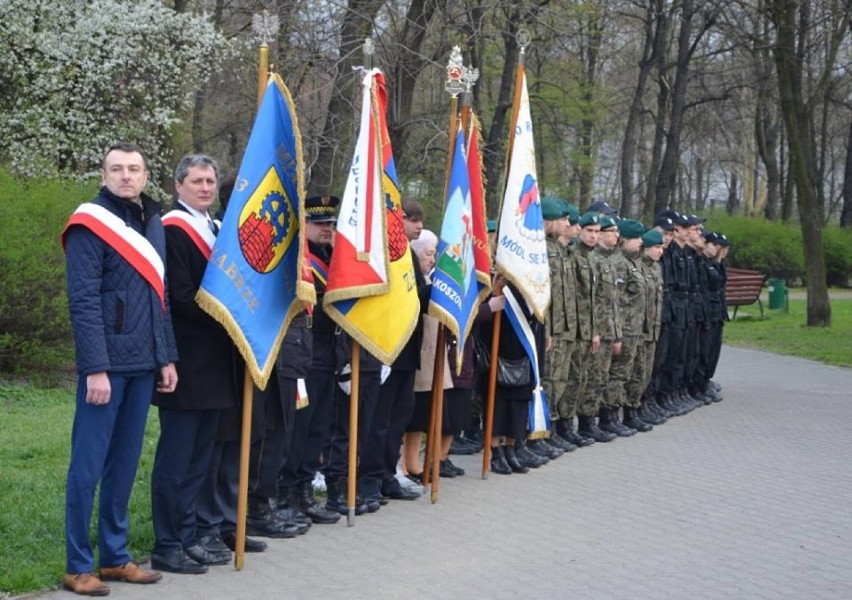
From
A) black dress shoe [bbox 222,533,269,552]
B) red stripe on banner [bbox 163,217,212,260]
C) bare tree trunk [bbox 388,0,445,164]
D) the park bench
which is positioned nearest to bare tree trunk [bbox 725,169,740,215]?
the park bench

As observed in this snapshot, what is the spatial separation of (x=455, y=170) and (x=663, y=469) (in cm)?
307

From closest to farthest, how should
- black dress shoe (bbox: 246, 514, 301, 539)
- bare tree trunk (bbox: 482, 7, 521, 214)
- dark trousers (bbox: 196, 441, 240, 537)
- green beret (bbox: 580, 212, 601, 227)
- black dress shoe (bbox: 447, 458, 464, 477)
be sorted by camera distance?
dark trousers (bbox: 196, 441, 240, 537), black dress shoe (bbox: 246, 514, 301, 539), black dress shoe (bbox: 447, 458, 464, 477), green beret (bbox: 580, 212, 601, 227), bare tree trunk (bbox: 482, 7, 521, 214)

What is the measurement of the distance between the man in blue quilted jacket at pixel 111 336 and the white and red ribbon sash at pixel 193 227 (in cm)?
41

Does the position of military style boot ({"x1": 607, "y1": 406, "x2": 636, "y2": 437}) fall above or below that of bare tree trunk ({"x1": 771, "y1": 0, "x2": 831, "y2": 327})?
below

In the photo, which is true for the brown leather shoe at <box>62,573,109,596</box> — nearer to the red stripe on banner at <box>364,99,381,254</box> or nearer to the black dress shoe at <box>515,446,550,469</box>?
the red stripe on banner at <box>364,99,381,254</box>

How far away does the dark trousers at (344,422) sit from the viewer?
8484 millimetres

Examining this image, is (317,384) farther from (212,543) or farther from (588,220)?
(588,220)

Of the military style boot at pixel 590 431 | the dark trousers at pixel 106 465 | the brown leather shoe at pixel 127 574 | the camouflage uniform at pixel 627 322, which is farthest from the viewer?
the camouflage uniform at pixel 627 322

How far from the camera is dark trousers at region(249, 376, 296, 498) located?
750 centimetres

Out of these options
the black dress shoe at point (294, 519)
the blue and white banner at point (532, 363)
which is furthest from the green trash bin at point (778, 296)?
the black dress shoe at point (294, 519)

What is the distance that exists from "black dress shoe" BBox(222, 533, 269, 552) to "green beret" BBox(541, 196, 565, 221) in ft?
14.7

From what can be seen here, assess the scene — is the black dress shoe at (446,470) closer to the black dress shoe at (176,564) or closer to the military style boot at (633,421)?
the military style boot at (633,421)

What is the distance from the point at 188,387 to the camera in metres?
6.79

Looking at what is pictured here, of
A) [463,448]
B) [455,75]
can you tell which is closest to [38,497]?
[455,75]
